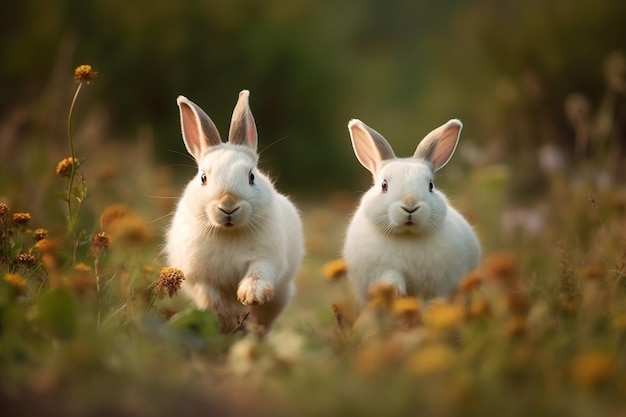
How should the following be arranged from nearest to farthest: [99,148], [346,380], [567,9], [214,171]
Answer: [346,380], [214,171], [99,148], [567,9]

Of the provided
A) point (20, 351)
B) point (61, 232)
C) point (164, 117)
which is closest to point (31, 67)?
point (164, 117)

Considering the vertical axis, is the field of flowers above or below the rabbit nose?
below

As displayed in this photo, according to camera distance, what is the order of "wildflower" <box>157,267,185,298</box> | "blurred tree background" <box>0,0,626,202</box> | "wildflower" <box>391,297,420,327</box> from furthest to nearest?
1. "blurred tree background" <box>0,0,626,202</box>
2. "wildflower" <box>157,267,185,298</box>
3. "wildflower" <box>391,297,420,327</box>

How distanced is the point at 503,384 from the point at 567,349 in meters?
0.43

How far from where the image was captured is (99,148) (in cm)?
823

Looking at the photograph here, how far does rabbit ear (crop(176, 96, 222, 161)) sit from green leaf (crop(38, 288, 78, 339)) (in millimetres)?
1536

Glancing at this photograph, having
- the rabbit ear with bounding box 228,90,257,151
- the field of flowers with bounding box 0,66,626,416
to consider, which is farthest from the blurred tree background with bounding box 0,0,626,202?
the field of flowers with bounding box 0,66,626,416

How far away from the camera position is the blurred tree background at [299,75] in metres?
9.23

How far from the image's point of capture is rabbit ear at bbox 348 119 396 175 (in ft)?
15.1

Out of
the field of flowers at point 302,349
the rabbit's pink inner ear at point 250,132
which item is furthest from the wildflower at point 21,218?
the rabbit's pink inner ear at point 250,132

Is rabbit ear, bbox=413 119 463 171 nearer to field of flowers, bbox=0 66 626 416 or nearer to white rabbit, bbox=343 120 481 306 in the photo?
white rabbit, bbox=343 120 481 306

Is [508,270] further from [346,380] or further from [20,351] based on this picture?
[20,351]

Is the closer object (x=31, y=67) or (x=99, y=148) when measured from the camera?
(x=99, y=148)

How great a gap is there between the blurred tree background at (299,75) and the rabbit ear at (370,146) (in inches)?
152
